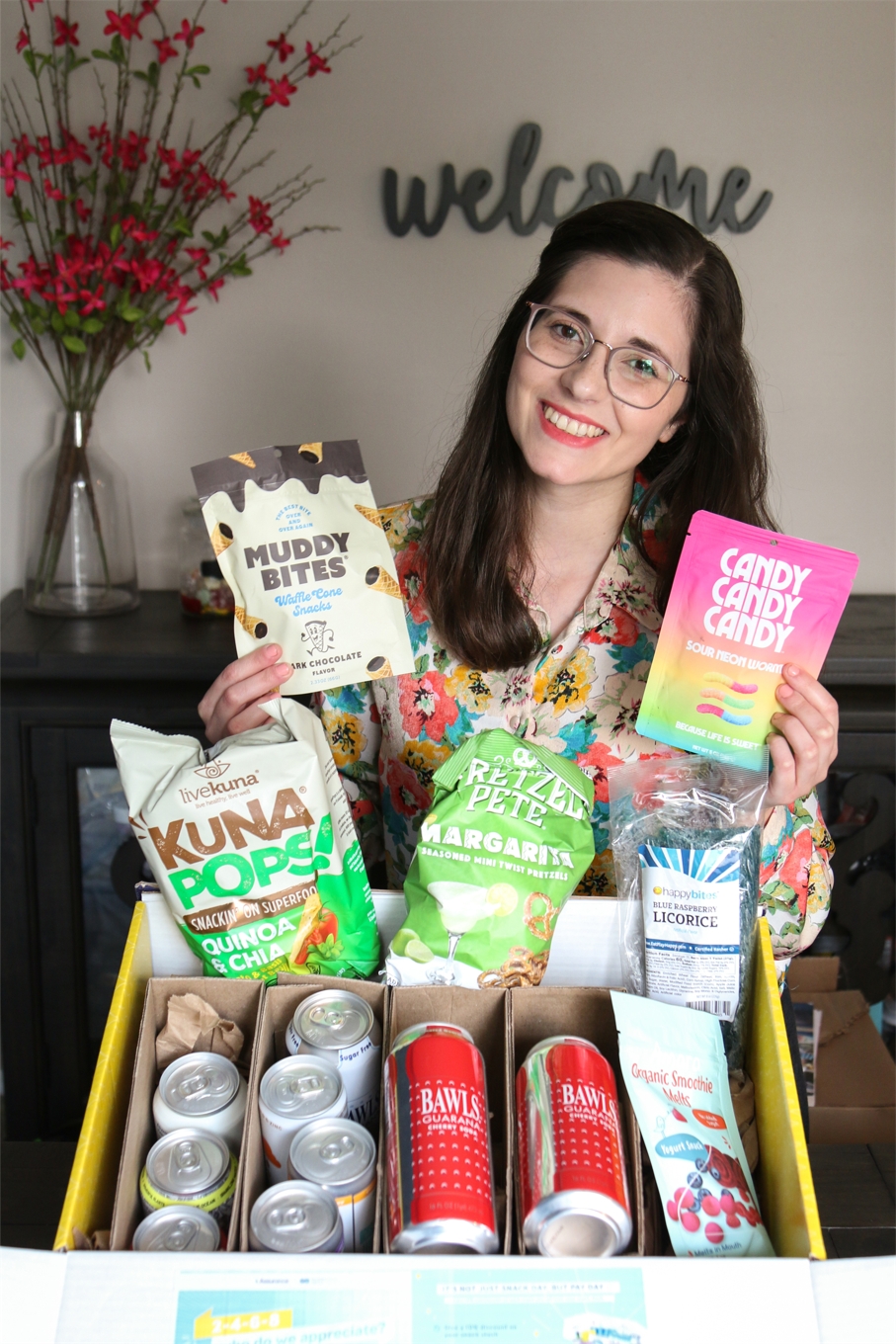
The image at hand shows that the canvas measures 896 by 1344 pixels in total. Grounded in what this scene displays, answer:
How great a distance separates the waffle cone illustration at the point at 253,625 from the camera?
108 cm

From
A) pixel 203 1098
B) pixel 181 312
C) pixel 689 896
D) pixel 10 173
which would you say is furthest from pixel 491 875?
pixel 10 173

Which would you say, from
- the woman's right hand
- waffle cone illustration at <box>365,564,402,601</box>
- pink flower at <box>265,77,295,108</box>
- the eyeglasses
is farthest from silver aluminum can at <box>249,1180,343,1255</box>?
pink flower at <box>265,77,295,108</box>

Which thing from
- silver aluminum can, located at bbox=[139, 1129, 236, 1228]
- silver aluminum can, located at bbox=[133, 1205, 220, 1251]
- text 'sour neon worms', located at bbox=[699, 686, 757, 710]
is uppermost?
text 'sour neon worms', located at bbox=[699, 686, 757, 710]

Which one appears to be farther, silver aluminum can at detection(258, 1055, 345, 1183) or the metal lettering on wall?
the metal lettering on wall

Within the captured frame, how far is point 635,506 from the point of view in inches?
53.4

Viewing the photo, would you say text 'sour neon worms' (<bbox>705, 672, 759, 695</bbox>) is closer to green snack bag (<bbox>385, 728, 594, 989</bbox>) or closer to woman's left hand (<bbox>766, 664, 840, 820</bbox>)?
woman's left hand (<bbox>766, 664, 840, 820</bbox>)

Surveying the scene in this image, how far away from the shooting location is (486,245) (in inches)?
84.3

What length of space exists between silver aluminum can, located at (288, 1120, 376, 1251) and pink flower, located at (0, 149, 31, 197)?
1.77 m

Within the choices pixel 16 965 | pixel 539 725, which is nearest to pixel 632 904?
pixel 539 725

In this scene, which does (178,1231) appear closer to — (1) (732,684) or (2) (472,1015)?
(2) (472,1015)

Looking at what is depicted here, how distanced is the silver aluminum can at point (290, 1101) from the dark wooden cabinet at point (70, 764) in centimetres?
127

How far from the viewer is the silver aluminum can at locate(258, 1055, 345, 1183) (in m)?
0.65

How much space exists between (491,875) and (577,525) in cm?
67

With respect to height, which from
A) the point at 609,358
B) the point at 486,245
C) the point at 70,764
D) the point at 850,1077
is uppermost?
the point at 486,245
